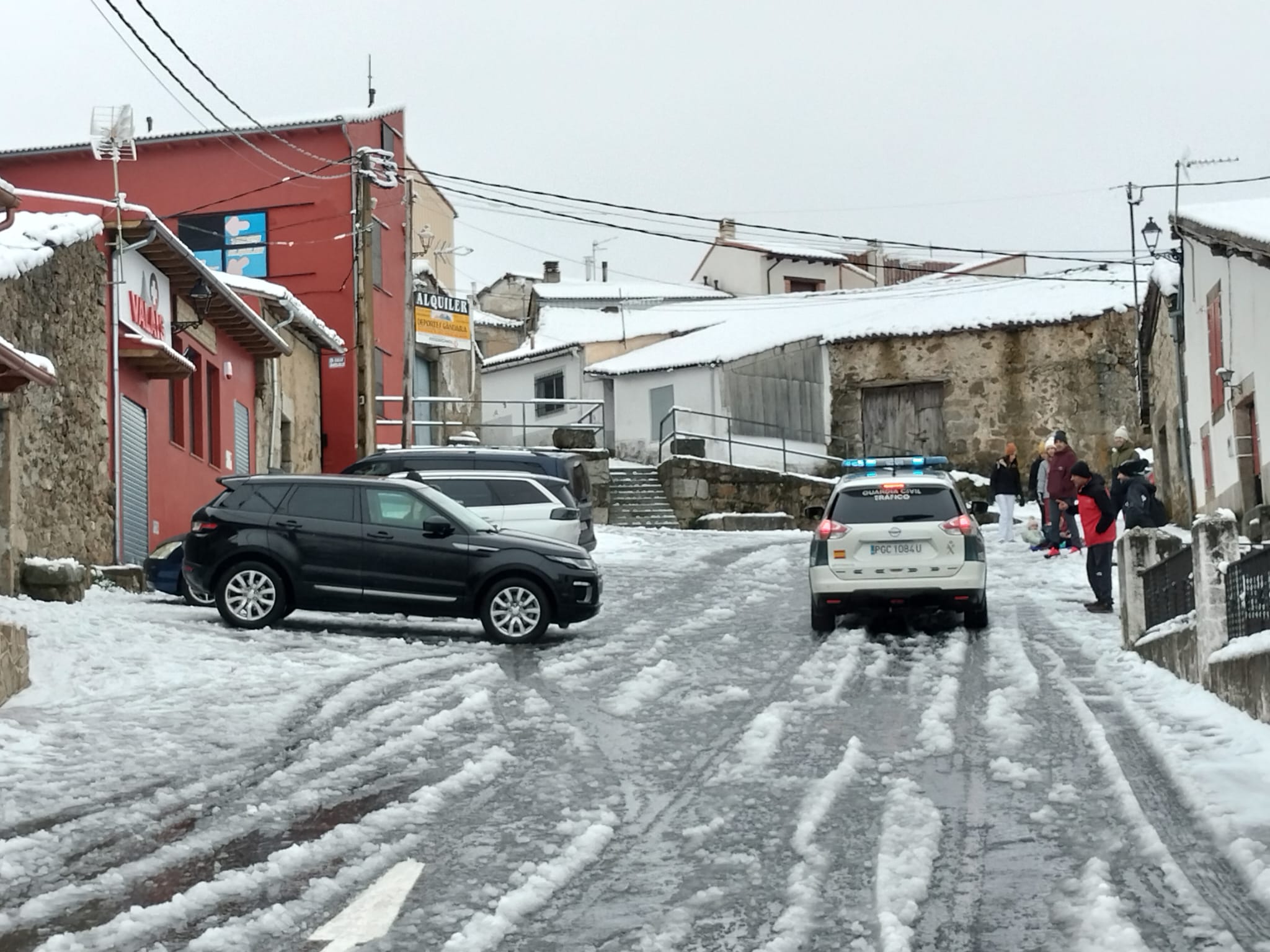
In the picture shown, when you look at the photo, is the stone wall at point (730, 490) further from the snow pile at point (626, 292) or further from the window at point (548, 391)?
the snow pile at point (626, 292)

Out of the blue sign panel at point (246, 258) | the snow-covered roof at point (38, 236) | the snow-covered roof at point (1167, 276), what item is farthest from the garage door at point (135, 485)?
the snow-covered roof at point (1167, 276)

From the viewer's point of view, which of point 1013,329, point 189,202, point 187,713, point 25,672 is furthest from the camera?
point 1013,329

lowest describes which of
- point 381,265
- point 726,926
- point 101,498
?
point 726,926

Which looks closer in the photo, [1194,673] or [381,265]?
[1194,673]

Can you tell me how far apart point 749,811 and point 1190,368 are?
20634 mm

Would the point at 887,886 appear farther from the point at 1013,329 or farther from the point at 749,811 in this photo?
the point at 1013,329

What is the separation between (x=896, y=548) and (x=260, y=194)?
22.8m

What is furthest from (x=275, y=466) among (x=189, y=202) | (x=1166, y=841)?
(x=1166, y=841)

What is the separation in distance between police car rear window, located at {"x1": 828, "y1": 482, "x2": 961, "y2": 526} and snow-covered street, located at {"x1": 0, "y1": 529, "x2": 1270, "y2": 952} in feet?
4.21

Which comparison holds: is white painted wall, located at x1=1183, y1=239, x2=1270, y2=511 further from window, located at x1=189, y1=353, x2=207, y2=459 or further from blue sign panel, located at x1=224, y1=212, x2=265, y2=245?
blue sign panel, located at x1=224, y1=212, x2=265, y2=245

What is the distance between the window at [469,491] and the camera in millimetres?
22453

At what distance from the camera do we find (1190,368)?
26.8m

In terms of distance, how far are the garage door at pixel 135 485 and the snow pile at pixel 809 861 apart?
1437 centimetres

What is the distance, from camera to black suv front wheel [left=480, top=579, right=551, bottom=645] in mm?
16297
